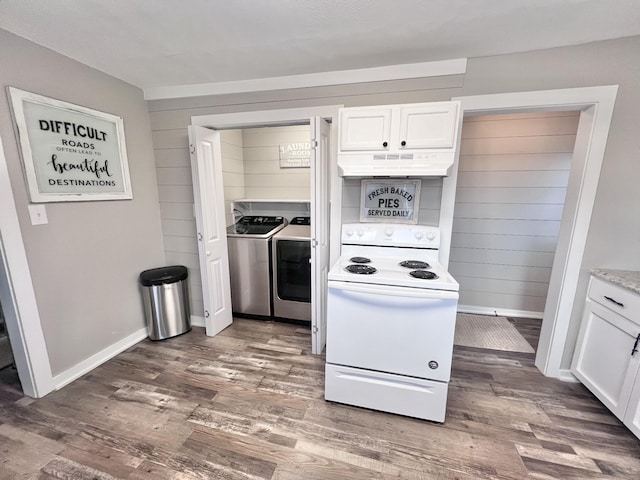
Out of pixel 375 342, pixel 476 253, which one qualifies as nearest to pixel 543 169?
pixel 476 253

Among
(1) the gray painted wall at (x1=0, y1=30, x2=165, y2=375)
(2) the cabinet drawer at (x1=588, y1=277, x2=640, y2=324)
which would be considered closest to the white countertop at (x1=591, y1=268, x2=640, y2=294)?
(2) the cabinet drawer at (x1=588, y1=277, x2=640, y2=324)

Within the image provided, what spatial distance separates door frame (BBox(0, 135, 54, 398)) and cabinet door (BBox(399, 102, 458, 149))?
259 centimetres

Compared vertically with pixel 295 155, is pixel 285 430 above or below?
below

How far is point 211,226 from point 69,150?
116 centimetres

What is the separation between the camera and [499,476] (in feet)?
4.40

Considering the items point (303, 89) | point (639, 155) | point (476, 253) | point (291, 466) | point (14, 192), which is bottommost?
point (291, 466)

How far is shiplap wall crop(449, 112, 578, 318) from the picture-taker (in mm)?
2826

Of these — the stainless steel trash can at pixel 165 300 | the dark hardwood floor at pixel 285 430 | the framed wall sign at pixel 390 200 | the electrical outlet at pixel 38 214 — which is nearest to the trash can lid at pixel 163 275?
the stainless steel trash can at pixel 165 300

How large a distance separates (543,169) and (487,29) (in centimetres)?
201

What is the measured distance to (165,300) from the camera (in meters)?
2.54

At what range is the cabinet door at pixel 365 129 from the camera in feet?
5.95

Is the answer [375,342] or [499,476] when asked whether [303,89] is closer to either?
[375,342]

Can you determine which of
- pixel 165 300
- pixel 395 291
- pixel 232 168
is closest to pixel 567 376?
pixel 395 291

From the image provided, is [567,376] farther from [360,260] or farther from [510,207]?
[360,260]
